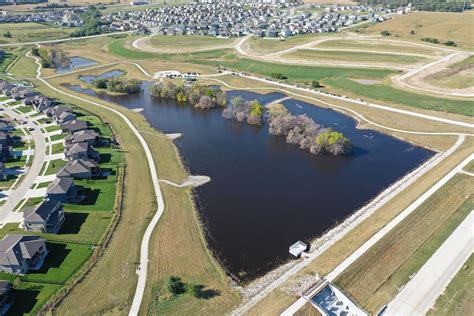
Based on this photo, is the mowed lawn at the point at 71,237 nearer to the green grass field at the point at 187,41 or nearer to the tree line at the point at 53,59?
the tree line at the point at 53,59

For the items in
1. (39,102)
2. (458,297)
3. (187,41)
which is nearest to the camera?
(458,297)

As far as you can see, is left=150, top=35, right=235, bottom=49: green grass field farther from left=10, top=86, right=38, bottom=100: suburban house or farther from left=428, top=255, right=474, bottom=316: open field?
left=428, top=255, right=474, bottom=316: open field

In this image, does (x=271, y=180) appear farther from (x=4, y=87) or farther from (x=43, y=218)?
(x=4, y=87)

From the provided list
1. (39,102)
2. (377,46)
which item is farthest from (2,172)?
(377,46)

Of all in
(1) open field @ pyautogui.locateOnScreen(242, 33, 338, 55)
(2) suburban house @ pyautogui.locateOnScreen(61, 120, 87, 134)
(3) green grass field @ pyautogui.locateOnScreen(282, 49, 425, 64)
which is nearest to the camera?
(2) suburban house @ pyautogui.locateOnScreen(61, 120, 87, 134)

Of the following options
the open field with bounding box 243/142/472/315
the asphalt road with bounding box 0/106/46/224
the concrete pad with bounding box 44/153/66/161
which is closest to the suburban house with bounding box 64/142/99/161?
the concrete pad with bounding box 44/153/66/161

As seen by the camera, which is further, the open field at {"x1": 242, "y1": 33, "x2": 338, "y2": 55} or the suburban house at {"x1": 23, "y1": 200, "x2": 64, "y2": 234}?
the open field at {"x1": 242, "y1": 33, "x2": 338, "y2": 55}
